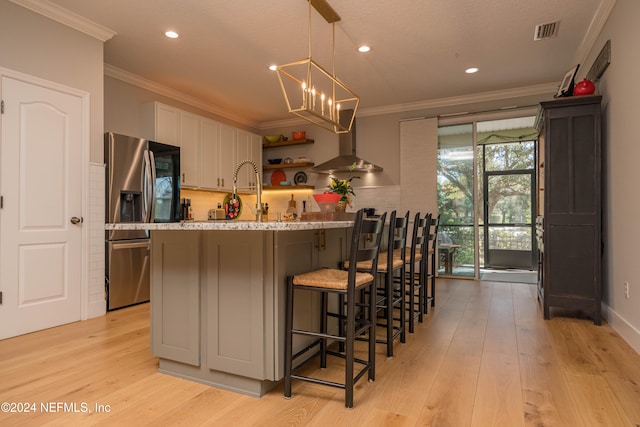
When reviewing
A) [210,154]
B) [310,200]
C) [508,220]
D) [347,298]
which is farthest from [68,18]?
[508,220]

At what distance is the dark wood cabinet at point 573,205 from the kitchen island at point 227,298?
2.20m

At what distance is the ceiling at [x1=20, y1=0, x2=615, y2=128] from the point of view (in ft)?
10.4

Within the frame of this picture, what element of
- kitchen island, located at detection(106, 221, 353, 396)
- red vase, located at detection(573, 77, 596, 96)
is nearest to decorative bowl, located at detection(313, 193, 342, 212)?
kitchen island, located at detection(106, 221, 353, 396)

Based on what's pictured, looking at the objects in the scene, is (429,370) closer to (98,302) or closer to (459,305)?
(459,305)

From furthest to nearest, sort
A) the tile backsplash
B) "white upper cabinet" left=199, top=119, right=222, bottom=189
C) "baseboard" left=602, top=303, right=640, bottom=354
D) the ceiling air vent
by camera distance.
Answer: the tile backsplash
"white upper cabinet" left=199, top=119, right=222, bottom=189
the ceiling air vent
"baseboard" left=602, top=303, right=640, bottom=354

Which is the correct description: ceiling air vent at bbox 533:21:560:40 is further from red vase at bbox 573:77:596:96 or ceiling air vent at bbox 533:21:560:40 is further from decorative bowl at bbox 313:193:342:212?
decorative bowl at bbox 313:193:342:212

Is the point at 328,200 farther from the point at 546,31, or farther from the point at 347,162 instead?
the point at 347,162

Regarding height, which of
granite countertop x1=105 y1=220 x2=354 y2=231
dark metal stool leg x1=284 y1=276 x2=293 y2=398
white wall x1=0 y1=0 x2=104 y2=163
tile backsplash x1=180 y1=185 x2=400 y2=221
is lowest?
dark metal stool leg x1=284 y1=276 x2=293 y2=398

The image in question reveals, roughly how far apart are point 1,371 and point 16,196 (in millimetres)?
1390

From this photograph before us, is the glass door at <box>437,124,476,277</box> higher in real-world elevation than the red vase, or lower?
lower

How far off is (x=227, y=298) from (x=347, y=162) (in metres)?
4.13

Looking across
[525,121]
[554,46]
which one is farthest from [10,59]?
[525,121]

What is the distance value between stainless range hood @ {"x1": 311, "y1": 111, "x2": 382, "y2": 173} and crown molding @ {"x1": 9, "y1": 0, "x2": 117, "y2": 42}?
3.28 m

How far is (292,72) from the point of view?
180 inches
